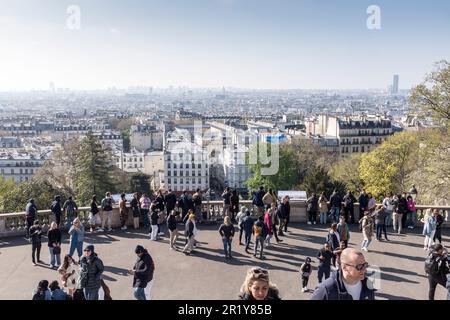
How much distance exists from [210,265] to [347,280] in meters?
7.40

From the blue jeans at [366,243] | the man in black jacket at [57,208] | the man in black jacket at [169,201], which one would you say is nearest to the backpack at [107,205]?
the man in black jacket at [57,208]

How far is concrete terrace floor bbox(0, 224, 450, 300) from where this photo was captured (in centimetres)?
1091

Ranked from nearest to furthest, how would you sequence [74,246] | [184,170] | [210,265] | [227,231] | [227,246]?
[210,265]
[74,246]
[227,231]
[227,246]
[184,170]

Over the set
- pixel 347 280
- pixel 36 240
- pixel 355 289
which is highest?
pixel 347 280

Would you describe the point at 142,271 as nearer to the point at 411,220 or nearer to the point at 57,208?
the point at 57,208

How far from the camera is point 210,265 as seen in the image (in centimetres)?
1261

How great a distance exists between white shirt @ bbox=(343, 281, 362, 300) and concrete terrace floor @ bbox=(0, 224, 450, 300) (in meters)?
5.09

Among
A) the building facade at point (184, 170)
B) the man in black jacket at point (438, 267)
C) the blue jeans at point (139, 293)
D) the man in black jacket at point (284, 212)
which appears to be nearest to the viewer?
the blue jeans at point (139, 293)

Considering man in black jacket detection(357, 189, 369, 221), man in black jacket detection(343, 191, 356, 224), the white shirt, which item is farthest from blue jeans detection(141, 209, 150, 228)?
the white shirt

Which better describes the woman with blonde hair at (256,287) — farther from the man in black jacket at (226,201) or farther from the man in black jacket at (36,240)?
Result: the man in black jacket at (226,201)

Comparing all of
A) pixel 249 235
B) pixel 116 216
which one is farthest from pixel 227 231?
pixel 116 216

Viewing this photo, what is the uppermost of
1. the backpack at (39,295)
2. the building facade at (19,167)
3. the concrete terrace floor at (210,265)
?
the backpack at (39,295)

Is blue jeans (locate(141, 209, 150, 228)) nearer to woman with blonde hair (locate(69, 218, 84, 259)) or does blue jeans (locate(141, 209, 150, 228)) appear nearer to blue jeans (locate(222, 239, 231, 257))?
woman with blonde hair (locate(69, 218, 84, 259))

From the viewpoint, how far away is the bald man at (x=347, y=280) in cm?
529
